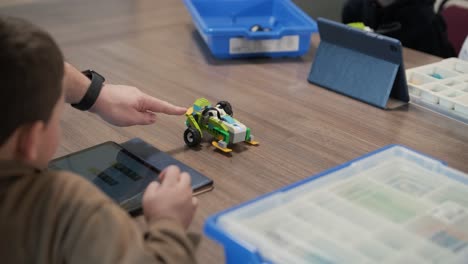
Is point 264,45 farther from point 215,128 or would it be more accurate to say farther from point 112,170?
point 112,170

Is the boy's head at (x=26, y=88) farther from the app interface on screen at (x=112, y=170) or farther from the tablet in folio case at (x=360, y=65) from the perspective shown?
the tablet in folio case at (x=360, y=65)

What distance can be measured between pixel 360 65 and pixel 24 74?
0.72 metres

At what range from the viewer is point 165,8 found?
159cm

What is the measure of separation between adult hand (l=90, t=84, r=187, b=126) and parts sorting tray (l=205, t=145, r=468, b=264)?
33cm

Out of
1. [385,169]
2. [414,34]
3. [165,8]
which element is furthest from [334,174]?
[414,34]

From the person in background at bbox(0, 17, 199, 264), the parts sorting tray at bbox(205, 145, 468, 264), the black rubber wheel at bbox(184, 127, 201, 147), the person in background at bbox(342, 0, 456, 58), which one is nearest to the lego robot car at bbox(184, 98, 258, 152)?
the black rubber wheel at bbox(184, 127, 201, 147)

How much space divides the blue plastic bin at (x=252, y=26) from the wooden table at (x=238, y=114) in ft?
0.09

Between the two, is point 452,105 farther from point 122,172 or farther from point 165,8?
point 165,8

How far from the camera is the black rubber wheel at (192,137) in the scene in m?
0.85

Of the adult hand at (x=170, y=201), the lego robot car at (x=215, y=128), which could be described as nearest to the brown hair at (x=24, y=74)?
the adult hand at (x=170, y=201)

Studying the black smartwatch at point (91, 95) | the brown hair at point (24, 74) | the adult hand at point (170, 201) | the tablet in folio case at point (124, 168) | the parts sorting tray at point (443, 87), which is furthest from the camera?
the parts sorting tray at point (443, 87)

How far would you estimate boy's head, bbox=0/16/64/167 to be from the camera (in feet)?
1.59

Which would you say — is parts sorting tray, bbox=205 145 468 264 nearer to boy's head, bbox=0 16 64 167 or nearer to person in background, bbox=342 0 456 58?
boy's head, bbox=0 16 64 167

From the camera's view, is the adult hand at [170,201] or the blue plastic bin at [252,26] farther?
the blue plastic bin at [252,26]
